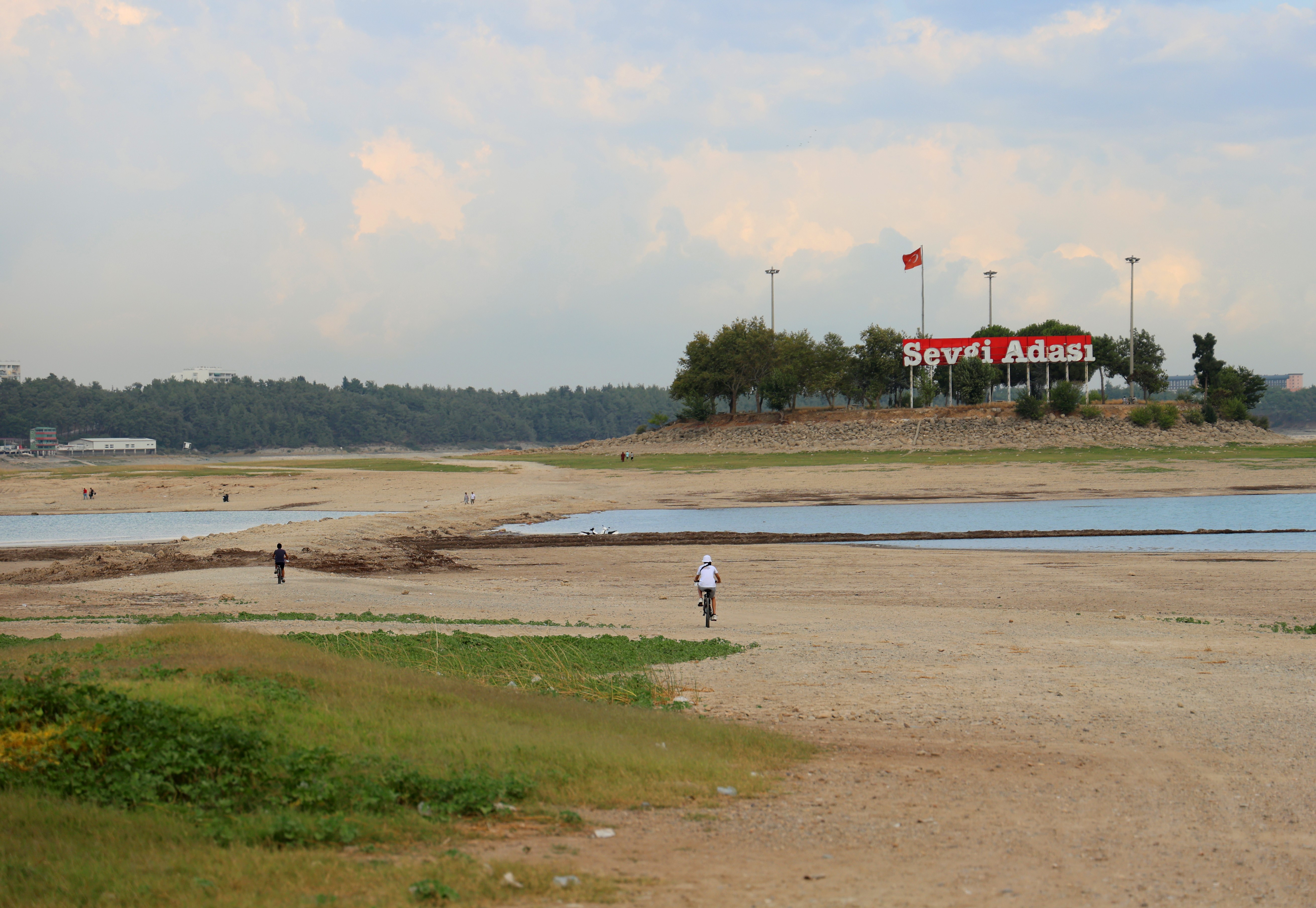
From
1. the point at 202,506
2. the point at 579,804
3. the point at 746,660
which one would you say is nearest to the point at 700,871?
the point at 579,804

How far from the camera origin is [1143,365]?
130 meters

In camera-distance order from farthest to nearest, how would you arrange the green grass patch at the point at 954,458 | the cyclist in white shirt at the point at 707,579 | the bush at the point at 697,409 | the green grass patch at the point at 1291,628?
the bush at the point at 697,409 < the green grass patch at the point at 954,458 < the cyclist in white shirt at the point at 707,579 < the green grass patch at the point at 1291,628

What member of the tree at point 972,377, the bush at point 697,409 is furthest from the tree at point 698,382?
the tree at point 972,377

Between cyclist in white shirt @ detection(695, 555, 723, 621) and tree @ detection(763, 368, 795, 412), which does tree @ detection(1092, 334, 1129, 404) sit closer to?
tree @ detection(763, 368, 795, 412)

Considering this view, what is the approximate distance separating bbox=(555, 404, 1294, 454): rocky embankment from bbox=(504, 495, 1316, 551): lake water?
44.8 metres

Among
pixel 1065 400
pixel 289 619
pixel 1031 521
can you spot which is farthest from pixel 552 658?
pixel 1065 400

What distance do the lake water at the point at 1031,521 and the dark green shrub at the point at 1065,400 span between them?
53.5m

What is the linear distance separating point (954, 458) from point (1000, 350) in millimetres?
36750

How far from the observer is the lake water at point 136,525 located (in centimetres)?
4762

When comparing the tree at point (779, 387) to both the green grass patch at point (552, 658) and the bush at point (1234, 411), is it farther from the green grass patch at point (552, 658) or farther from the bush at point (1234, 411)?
the green grass patch at point (552, 658)

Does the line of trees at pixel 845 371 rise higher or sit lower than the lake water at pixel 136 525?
higher

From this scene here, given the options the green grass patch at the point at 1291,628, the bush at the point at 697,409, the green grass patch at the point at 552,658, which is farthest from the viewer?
the bush at the point at 697,409

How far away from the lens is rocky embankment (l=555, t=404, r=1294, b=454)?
333ft

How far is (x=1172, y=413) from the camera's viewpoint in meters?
107
